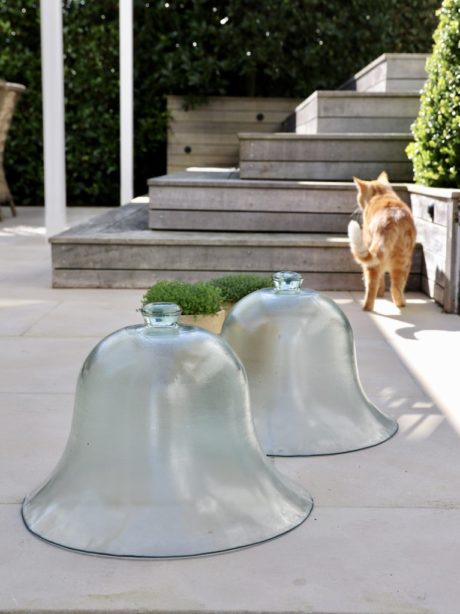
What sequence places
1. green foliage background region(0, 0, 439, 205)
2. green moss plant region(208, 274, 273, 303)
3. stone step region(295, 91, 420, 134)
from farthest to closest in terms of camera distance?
green foliage background region(0, 0, 439, 205) < stone step region(295, 91, 420, 134) < green moss plant region(208, 274, 273, 303)

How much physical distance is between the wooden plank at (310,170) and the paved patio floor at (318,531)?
247 centimetres

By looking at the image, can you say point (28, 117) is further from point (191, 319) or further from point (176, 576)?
point (176, 576)

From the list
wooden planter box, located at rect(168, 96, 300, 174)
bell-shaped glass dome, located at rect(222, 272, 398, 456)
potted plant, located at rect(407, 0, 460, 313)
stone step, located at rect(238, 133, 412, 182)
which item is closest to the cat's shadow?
potted plant, located at rect(407, 0, 460, 313)

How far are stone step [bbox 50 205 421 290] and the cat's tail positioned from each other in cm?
62

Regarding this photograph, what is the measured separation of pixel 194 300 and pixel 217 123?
6.62 m

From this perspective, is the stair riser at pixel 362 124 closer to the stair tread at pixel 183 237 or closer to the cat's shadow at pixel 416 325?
the stair tread at pixel 183 237

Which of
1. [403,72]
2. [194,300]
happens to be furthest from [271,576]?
[403,72]

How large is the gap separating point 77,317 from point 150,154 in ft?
20.3

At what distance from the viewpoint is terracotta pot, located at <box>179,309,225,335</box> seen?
125 inches

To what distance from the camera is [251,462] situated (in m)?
1.79

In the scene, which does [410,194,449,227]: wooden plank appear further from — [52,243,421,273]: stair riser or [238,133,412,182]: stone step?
[238,133,412,182]: stone step

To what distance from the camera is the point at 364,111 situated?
20.5 ft

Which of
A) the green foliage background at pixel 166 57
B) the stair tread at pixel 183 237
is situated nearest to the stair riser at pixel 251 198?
the stair tread at pixel 183 237

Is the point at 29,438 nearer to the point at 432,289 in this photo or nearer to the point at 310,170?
the point at 432,289
